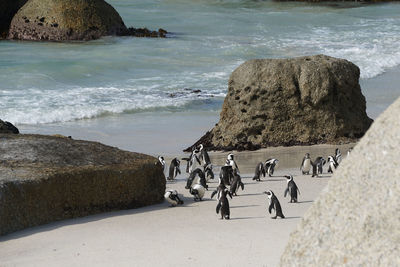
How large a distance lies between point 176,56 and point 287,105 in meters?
12.9

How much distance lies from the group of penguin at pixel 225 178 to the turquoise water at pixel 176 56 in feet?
17.9

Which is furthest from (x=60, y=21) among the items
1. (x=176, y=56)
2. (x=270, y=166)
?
(x=270, y=166)

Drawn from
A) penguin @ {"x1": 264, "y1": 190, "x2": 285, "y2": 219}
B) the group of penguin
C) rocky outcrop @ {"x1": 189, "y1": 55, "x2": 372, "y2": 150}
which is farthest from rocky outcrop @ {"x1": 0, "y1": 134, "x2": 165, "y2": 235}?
rocky outcrop @ {"x1": 189, "y1": 55, "x2": 372, "y2": 150}

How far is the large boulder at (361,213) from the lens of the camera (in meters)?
3.61

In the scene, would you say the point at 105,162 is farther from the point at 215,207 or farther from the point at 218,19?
the point at 218,19

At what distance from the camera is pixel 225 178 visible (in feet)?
30.8

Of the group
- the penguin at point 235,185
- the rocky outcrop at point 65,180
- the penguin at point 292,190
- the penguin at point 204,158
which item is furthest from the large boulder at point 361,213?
the penguin at point 204,158

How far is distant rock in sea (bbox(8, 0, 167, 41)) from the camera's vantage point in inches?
1051

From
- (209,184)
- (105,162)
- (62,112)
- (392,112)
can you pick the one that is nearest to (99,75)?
(62,112)

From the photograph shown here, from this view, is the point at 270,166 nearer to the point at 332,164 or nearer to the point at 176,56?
the point at 332,164

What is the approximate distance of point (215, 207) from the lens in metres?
8.15

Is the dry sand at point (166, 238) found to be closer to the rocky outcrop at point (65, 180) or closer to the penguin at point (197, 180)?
the rocky outcrop at point (65, 180)

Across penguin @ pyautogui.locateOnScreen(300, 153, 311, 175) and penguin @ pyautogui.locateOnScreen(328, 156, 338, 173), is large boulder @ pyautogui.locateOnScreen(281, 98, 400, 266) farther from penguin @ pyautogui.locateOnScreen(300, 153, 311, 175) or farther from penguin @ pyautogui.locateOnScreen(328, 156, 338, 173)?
penguin @ pyautogui.locateOnScreen(300, 153, 311, 175)

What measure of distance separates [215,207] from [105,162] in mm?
1163
